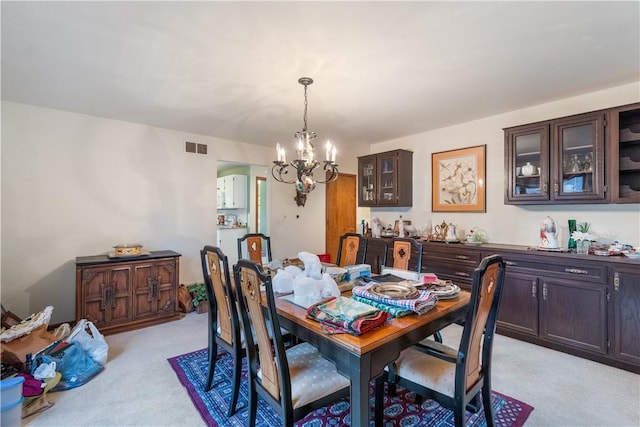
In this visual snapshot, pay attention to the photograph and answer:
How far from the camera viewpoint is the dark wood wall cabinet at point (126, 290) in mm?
3105

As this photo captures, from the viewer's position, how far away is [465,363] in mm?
1464

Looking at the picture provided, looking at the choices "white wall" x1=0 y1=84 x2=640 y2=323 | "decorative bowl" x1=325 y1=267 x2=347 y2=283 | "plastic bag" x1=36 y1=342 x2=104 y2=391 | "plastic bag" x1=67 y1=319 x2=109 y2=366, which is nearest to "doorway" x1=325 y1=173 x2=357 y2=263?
"white wall" x1=0 y1=84 x2=640 y2=323

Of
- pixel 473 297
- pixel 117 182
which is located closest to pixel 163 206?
pixel 117 182

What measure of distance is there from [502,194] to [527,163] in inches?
19.3

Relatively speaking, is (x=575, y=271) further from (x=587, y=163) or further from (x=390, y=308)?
(x=390, y=308)

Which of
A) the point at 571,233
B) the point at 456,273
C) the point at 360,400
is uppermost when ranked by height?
the point at 571,233

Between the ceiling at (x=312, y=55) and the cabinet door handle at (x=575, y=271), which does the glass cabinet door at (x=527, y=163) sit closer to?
the ceiling at (x=312, y=55)

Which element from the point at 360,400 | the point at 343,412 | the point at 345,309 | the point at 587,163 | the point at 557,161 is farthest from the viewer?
the point at 557,161

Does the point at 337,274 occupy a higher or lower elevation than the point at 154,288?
higher

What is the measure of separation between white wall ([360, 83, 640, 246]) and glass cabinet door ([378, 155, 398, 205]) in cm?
34

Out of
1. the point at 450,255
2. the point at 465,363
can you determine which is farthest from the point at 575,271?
the point at 465,363

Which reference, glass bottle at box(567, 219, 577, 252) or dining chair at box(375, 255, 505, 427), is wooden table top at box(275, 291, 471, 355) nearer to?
dining chair at box(375, 255, 505, 427)

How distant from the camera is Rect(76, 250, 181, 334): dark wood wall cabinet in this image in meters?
3.11

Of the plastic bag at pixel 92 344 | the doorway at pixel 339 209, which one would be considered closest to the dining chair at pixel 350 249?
the plastic bag at pixel 92 344
